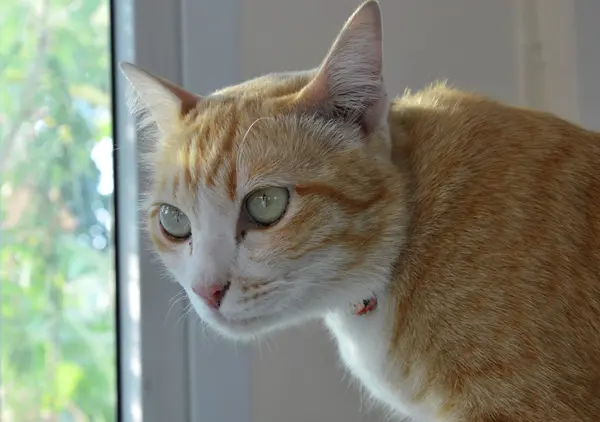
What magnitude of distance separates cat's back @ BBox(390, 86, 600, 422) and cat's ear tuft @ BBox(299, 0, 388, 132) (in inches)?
3.5

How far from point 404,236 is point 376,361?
166mm

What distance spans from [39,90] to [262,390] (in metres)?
0.65

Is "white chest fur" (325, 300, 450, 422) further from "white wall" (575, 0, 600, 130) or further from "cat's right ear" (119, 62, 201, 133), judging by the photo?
"white wall" (575, 0, 600, 130)

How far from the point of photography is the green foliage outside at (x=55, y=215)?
124 centimetres

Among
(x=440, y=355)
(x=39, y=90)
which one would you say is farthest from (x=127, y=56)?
(x=440, y=355)

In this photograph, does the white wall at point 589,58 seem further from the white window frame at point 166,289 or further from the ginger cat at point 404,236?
the white window frame at point 166,289

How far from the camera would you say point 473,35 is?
4.76ft

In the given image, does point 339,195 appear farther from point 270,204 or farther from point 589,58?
point 589,58

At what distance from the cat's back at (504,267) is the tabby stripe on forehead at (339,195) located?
7 centimetres

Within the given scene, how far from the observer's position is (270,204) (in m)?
0.86

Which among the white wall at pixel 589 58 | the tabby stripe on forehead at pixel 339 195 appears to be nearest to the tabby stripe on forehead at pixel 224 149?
the tabby stripe on forehead at pixel 339 195

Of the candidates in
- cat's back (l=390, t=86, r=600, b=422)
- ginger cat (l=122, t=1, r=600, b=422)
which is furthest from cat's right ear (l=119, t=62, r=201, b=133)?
cat's back (l=390, t=86, r=600, b=422)

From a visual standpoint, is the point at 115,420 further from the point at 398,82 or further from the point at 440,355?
the point at 398,82

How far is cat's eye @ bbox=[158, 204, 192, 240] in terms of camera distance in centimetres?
96
